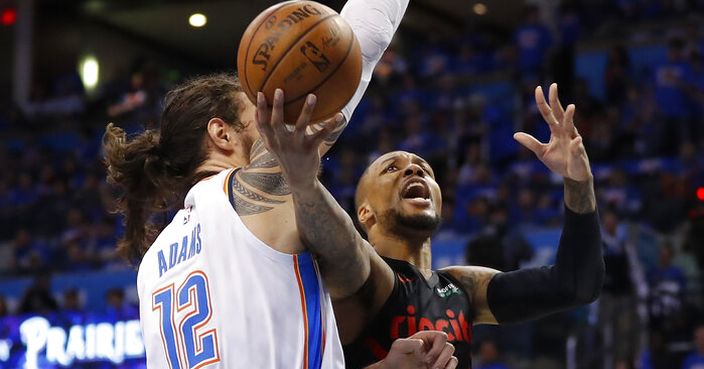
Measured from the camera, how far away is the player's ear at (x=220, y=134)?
3.07 metres

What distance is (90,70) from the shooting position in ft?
75.5

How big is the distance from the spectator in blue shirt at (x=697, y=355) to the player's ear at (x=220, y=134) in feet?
21.4

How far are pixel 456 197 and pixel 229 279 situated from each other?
9.96m

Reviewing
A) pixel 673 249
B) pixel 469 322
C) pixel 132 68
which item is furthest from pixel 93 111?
pixel 469 322

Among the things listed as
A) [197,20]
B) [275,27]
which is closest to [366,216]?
[275,27]

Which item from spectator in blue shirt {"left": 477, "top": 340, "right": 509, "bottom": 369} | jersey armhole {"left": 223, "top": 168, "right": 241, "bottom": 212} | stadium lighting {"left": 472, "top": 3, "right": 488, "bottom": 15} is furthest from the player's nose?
stadium lighting {"left": 472, "top": 3, "right": 488, "bottom": 15}

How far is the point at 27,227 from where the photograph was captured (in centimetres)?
1536

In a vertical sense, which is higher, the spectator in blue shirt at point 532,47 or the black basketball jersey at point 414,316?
the spectator in blue shirt at point 532,47

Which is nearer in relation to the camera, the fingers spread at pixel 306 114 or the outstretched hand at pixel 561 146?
the fingers spread at pixel 306 114

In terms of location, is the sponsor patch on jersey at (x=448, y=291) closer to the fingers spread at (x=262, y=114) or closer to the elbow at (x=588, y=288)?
the elbow at (x=588, y=288)

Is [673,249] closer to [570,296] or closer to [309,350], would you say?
[570,296]

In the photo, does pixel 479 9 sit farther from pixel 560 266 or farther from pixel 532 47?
pixel 560 266

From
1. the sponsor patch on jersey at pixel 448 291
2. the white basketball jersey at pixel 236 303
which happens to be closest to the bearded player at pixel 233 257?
the white basketball jersey at pixel 236 303

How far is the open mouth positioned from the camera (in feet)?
13.6
